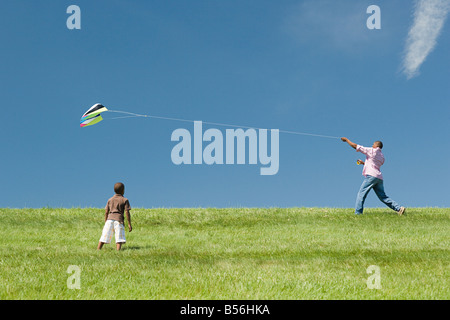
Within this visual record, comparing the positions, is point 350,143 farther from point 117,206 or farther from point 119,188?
point 117,206

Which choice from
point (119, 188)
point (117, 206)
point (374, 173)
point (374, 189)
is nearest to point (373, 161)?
point (374, 173)

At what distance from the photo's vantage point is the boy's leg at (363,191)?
1677cm

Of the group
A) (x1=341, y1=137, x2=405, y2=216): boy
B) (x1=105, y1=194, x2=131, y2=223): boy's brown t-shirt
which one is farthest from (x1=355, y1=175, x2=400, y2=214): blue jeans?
(x1=105, y1=194, x2=131, y2=223): boy's brown t-shirt

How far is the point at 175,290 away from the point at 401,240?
8.12 m

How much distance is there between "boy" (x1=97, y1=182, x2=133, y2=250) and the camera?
36.6 ft

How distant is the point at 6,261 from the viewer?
390 inches

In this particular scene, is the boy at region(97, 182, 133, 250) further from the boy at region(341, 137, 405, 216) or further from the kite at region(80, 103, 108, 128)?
the boy at region(341, 137, 405, 216)

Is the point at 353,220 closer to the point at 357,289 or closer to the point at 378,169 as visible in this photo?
the point at 378,169

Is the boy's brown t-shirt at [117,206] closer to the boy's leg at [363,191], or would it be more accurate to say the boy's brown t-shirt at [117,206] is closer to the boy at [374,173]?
the boy at [374,173]

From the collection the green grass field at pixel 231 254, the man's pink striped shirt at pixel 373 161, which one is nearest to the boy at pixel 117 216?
the green grass field at pixel 231 254

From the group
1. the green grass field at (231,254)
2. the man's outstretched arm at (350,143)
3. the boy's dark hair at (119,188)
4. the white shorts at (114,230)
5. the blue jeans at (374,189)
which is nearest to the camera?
the green grass field at (231,254)

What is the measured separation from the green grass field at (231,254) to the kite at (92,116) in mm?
3592

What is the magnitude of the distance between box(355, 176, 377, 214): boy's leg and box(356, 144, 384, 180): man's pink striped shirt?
207 mm
